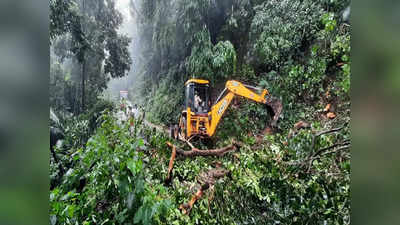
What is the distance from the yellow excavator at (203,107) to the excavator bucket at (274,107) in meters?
0.05

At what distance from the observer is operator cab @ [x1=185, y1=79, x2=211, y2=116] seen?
145cm

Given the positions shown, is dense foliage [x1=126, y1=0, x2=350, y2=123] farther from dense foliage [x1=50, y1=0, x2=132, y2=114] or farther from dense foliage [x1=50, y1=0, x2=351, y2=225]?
dense foliage [x1=50, y1=0, x2=132, y2=114]

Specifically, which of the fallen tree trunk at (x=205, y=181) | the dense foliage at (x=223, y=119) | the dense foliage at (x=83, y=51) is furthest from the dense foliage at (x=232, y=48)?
the fallen tree trunk at (x=205, y=181)

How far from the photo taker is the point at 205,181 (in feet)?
4.75

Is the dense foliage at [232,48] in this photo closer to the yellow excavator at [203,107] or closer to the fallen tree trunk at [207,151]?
the yellow excavator at [203,107]

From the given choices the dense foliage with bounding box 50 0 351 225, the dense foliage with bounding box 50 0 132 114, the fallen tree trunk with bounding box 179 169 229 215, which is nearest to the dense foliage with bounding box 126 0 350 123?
the dense foliage with bounding box 50 0 351 225

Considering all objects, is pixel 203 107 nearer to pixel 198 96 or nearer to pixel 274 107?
pixel 198 96

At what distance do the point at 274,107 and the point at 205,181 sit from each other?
678mm

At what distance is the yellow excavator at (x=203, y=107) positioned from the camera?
1435mm

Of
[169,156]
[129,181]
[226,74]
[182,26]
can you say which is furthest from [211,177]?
[182,26]

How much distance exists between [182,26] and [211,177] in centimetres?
106
